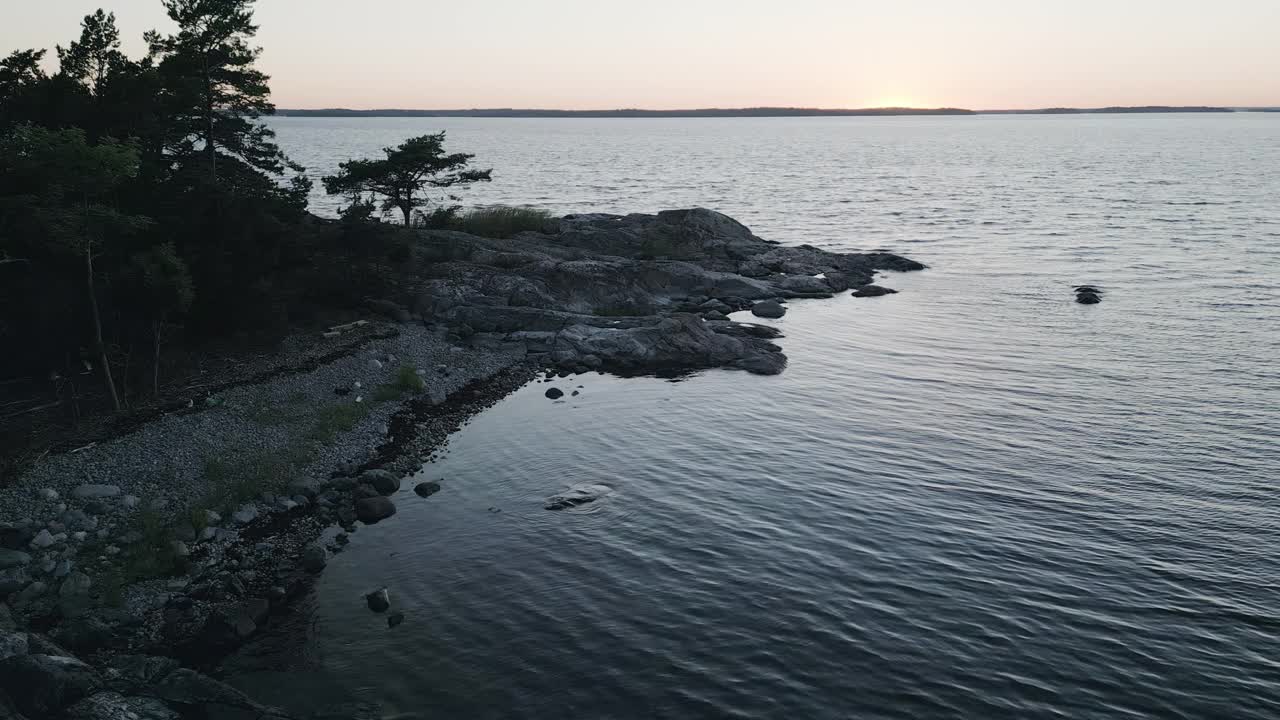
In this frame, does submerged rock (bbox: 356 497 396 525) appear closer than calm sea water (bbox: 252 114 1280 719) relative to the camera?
No

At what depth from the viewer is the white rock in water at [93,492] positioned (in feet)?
A: 69.9

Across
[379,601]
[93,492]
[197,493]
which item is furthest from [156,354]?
[379,601]

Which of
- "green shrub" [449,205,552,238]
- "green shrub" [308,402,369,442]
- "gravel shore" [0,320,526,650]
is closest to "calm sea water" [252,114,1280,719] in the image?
"gravel shore" [0,320,526,650]

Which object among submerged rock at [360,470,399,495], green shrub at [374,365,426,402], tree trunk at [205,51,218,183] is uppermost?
tree trunk at [205,51,218,183]

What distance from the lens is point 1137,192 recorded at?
110m

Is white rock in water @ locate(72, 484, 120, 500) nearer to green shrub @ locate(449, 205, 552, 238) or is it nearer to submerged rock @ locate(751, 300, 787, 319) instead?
submerged rock @ locate(751, 300, 787, 319)

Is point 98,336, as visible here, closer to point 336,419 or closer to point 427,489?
point 336,419

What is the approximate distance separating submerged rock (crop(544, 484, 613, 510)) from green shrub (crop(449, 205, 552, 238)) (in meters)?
37.2

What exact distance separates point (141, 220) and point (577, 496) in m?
15.7

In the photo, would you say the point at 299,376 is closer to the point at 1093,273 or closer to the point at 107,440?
the point at 107,440

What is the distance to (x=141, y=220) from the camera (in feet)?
83.9

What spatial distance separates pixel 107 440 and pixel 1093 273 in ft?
193

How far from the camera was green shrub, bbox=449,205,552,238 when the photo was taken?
195 feet

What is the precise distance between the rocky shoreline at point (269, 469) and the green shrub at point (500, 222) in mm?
7719
